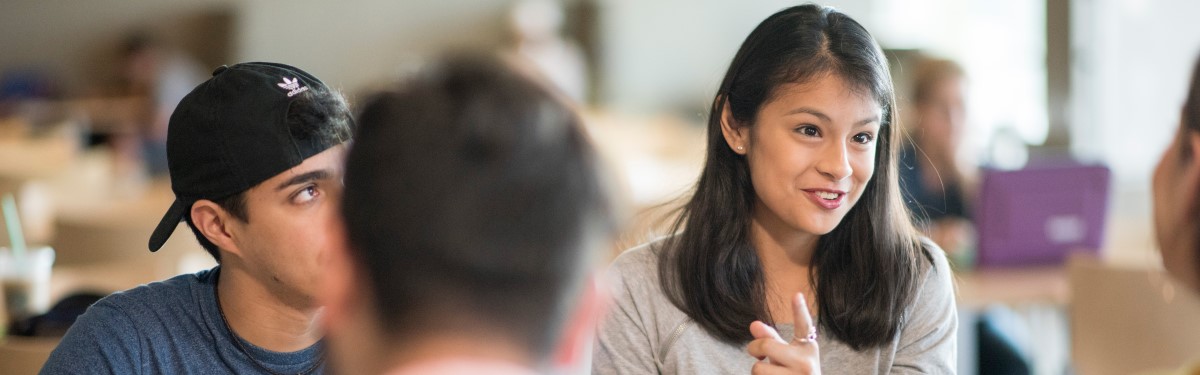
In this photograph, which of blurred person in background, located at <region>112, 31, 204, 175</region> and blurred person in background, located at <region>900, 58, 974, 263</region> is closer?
blurred person in background, located at <region>900, 58, 974, 263</region>

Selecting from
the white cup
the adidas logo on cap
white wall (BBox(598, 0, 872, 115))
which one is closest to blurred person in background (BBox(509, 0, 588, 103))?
white wall (BBox(598, 0, 872, 115))

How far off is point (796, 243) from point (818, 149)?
0.60 feet

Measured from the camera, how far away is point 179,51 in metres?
10.4

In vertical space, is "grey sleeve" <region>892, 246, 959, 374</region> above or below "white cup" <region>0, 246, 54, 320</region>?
above

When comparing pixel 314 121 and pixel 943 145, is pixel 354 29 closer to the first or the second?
pixel 943 145

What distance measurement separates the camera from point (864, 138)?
1.70 metres

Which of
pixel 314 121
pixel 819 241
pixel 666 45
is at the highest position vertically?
pixel 314 121

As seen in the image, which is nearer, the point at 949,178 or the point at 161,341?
the point at 161,341

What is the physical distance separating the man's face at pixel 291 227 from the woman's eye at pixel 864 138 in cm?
75

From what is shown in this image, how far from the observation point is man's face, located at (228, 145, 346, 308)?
1522 millimetres

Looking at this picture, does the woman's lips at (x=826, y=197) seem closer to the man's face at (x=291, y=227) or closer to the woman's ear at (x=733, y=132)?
the woman's ear at (x=733, y=132)

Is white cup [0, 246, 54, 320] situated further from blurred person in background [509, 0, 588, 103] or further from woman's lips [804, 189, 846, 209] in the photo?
blurred person in background [509, 0, 588, 103]

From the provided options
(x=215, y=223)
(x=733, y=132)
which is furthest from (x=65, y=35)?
(x=733, y=132)

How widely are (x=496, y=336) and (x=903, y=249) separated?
110cm
